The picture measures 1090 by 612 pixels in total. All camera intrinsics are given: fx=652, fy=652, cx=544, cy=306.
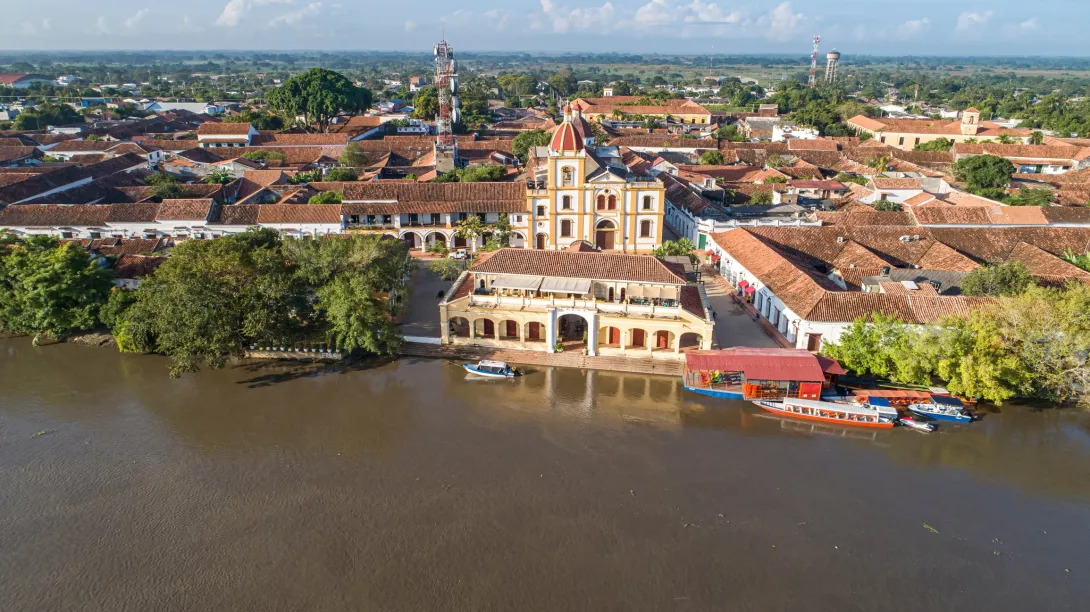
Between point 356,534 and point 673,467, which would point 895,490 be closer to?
point 673,467

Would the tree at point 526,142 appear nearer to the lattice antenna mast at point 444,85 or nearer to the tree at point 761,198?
the lattice antenna mast at point 444,85

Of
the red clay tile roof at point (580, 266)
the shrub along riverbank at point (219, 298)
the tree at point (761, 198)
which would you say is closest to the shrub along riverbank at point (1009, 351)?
the red clay tile roof at point (580, 266)

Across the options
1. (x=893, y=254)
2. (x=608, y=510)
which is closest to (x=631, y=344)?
(x=608, y=510)

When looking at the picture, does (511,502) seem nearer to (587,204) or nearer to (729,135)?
(587,204)

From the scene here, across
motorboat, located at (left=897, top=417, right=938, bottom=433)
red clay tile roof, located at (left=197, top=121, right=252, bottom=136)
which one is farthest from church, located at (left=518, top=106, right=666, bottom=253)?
red clay tile roof, located at (left=197, top=121, right=252, bottom=136)

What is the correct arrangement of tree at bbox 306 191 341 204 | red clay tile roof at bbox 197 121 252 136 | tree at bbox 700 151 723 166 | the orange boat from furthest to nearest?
red clay tile roof at bbox 197 121 252 136 → tree at bbox 700 151 723 166 → tree at bbox 306 191 341 204 → the orange boat

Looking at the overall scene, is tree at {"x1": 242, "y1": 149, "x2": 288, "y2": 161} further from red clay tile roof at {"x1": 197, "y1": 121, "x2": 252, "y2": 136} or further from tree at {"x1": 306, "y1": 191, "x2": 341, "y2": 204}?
tree at {"x1": 306, "y1": 191, "x2": 341, "y2": 204}
